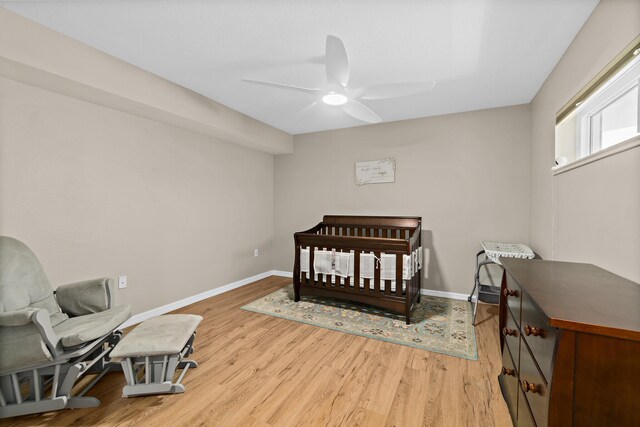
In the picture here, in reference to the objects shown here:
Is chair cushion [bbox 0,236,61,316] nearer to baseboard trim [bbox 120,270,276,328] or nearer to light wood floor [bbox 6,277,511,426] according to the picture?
light wood floor [bbox 6,277,511,426]

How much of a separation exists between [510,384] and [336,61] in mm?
Result: 2062

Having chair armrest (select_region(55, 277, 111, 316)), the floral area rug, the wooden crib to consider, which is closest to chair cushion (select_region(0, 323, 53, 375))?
chair armrest (select_region(55, 277, 111, 316))

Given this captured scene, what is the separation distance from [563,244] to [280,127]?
134 inches

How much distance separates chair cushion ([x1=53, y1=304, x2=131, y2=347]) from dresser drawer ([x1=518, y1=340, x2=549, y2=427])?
2108 millimetres

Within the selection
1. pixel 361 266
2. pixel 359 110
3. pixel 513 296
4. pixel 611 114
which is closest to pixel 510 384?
pixel 513 296

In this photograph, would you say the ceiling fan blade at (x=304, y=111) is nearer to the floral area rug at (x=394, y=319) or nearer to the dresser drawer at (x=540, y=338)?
the floral area rug at (x=394, y=319)

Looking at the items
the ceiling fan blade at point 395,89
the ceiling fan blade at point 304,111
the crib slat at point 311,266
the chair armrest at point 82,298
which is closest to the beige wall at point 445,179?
the ceiling fan blade at point 304,111

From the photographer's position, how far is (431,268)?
341 cm

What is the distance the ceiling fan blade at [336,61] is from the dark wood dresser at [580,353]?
57.1 inches

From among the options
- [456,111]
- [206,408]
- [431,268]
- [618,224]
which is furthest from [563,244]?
[206,408]

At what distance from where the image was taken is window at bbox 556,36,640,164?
1.34 meters

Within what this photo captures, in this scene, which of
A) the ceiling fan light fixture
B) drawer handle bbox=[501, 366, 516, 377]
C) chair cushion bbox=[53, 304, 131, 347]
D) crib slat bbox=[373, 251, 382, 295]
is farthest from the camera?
crib slat bbox=[373, 251, 382, 295]

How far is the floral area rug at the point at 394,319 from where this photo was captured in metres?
2.23

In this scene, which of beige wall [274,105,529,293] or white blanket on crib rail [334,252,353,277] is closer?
white blanket on crib rail [334,252,353,277]
